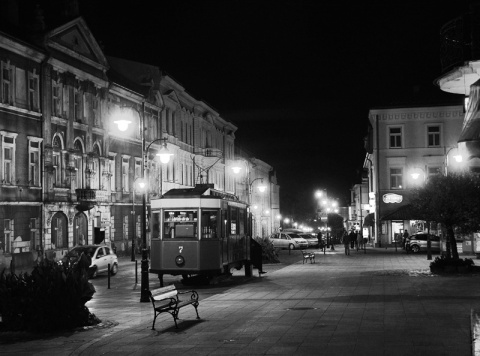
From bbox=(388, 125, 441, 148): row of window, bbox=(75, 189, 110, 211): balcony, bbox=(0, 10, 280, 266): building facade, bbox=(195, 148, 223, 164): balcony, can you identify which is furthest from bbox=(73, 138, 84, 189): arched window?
bbox=(388, 125, 441, 148): row of window

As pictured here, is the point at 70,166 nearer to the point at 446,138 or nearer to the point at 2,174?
the point at 2,174

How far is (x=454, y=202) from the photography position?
31.7 m

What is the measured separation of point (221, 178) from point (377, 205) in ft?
67.2

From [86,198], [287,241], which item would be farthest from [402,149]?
[86,198]

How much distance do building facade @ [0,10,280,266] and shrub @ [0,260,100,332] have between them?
44.9 feet

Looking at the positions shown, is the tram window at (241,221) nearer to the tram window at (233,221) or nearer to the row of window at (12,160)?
the tram window at (233,221)

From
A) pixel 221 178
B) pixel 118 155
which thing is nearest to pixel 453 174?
pixel 118 155

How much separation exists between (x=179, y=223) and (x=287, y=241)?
139ft

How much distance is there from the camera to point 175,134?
218 ft

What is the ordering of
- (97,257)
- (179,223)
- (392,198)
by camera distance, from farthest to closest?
(392,198)
(97,257)
(179,223)

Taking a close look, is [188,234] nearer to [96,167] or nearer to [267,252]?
[267,252]

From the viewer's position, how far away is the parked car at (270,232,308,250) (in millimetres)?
69312

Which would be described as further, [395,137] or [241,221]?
[395,137]

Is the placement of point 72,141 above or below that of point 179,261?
above
